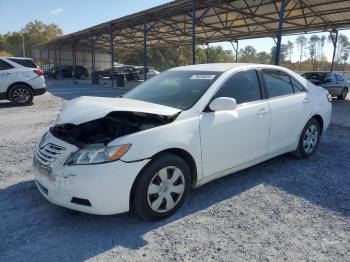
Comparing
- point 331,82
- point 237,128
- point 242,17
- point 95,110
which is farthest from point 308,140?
point 242,17

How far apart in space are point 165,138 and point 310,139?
314cm

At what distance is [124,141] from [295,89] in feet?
10.3

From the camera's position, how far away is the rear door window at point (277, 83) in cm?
451

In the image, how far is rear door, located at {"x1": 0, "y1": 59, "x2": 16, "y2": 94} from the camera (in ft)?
36.3

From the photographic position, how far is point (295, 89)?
4.96m

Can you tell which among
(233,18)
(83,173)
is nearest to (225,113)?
(83,173)

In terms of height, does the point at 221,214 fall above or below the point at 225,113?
below

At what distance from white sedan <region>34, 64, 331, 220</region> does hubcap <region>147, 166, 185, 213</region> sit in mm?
10

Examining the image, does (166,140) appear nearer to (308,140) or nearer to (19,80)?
(308,140)

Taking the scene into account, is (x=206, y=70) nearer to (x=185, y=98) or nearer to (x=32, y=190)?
(x=185, y=98)

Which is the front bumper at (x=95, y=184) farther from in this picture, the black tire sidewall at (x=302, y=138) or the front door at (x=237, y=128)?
the black tire sidewall at (x=302, y=138)

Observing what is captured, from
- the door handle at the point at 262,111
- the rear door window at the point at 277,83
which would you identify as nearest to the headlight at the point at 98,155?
the door handle at the point at 262,111

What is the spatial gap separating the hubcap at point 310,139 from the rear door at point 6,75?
10.1 meters

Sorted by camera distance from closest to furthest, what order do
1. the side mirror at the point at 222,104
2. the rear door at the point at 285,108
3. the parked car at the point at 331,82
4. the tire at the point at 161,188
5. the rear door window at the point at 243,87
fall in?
the tire at the point at 161,188, the side mirror at the point at 222,104, the rear door window at the point at 243,87, the rear door at the point at 285,108, the parked car at the point at 331,82
